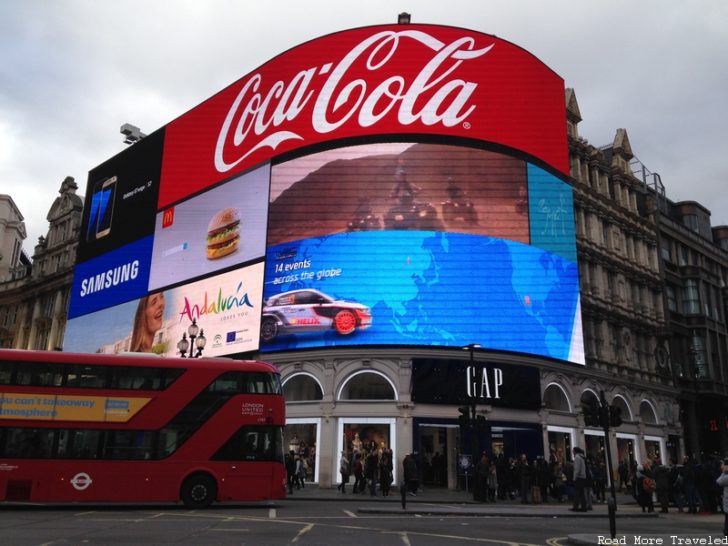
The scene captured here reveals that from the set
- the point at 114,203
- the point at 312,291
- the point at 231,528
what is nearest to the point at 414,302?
the point at 312,291

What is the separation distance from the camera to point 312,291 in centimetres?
3672

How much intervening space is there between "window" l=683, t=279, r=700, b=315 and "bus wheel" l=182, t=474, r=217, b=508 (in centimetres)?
4638

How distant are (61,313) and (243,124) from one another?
28.2 metres

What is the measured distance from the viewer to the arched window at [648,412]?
4684 centimetres

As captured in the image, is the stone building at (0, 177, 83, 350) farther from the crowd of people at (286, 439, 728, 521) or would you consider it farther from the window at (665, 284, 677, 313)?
the window at (665, 284, 677, 313)

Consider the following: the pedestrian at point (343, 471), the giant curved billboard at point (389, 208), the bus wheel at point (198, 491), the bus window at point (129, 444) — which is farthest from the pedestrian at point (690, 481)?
the bus window at point (129, 444)

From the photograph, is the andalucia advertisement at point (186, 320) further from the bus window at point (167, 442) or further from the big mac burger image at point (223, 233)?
the bus window at point (167, 442)

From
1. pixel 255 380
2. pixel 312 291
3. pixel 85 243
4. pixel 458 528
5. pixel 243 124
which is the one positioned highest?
pixel 243 124

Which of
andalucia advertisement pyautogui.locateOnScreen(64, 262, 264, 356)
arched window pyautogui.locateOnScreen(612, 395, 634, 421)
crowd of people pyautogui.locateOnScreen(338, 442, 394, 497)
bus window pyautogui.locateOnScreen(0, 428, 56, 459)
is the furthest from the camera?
arched window pyautogui.locateOnScreen(612, 395, 634, 421)

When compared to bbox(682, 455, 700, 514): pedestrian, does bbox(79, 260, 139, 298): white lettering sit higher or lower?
higher

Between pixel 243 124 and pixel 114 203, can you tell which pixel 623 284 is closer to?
pixel 243 124

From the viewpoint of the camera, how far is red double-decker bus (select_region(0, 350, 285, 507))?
20.1 m

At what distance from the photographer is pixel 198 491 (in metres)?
21.0

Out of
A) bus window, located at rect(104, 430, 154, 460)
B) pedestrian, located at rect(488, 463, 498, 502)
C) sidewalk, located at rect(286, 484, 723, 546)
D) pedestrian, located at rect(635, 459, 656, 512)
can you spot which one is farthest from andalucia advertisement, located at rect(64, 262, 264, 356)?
pedestrian, located at rect(635, 459, 656, 512)
